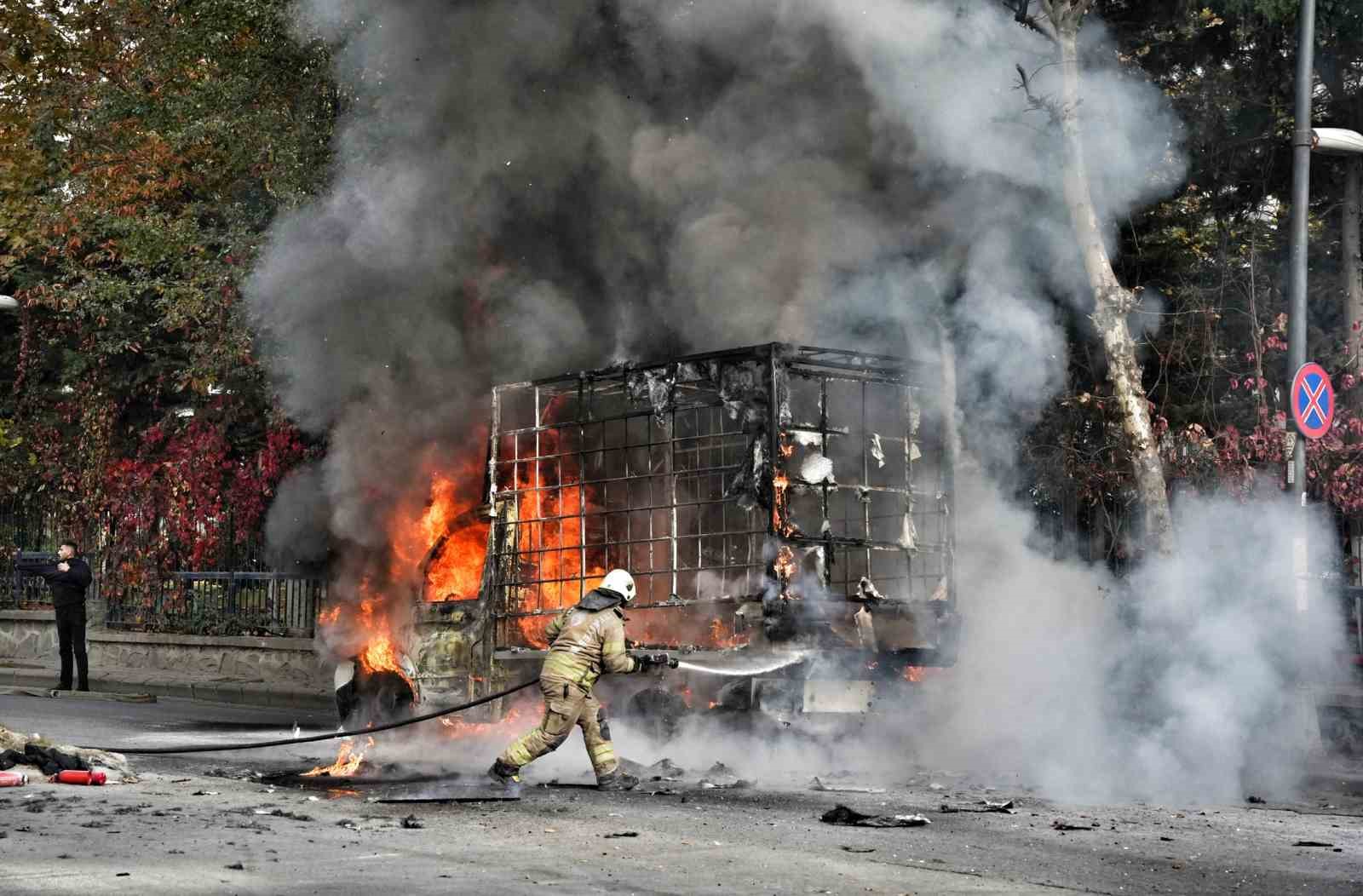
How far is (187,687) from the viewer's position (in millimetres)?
17469

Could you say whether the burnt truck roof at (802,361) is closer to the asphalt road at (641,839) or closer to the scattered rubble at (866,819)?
the asphalt road at (641,839)

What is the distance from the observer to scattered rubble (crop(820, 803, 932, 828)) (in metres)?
7.89

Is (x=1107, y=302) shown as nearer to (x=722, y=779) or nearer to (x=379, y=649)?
(x=722, y=779)

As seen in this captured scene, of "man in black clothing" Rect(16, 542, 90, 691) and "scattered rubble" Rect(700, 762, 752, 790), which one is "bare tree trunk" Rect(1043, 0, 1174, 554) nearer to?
"scattered rubble" Rect(700, 762, 752, 790)

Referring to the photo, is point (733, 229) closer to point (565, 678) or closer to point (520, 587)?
point (520, 587)

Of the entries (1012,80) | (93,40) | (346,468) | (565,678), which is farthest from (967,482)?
(93,40)

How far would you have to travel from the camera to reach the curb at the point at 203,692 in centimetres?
1647

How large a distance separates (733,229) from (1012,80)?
95.2 inches

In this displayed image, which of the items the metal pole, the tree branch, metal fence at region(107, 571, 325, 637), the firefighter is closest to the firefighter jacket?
the firefighter

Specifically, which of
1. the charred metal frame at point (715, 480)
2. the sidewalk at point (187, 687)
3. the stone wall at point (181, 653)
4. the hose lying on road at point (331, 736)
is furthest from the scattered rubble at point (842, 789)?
the stone wall at point (181, 653)

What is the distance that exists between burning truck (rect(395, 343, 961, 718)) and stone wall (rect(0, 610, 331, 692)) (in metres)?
5.54

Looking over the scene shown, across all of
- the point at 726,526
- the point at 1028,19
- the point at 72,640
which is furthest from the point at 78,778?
the point at 72,640

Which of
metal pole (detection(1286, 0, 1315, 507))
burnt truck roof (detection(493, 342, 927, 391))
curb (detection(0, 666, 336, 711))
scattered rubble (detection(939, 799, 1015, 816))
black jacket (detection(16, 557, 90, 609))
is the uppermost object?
metal pole (detection(1286, 0, 1315, 507))

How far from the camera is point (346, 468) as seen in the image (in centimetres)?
1305
